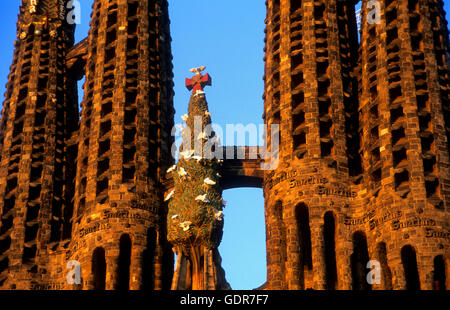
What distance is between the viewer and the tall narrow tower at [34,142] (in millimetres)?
64438

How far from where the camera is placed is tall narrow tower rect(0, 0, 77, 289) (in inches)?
2537

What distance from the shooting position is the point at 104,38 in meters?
67.4

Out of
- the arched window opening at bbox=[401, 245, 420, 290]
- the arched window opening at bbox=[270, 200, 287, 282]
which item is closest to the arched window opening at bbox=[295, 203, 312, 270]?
the arched window opening at bbox=[270, 200, 287, 282]

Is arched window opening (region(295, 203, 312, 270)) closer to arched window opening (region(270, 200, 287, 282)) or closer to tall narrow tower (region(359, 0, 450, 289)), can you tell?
arched window opening (region(270, 200, 287, 282))

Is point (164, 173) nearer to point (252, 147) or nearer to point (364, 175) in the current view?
point (252, 147)

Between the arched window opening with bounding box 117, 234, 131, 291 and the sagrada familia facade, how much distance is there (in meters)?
0.08

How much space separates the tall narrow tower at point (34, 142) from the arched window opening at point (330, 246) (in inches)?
467

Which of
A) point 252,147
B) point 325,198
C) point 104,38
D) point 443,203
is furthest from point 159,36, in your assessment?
point 443,203

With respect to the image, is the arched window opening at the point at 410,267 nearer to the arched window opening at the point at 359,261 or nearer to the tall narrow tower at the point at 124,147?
the arched window opening at the point at 359,261

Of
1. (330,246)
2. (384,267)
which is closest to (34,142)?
(330,246)

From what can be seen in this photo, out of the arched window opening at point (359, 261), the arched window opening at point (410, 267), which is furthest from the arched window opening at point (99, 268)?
the arched window opening at point (410, 267)

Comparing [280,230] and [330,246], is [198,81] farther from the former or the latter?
[330,246]

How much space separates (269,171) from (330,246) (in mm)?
4366

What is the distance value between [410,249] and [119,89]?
15.3m
